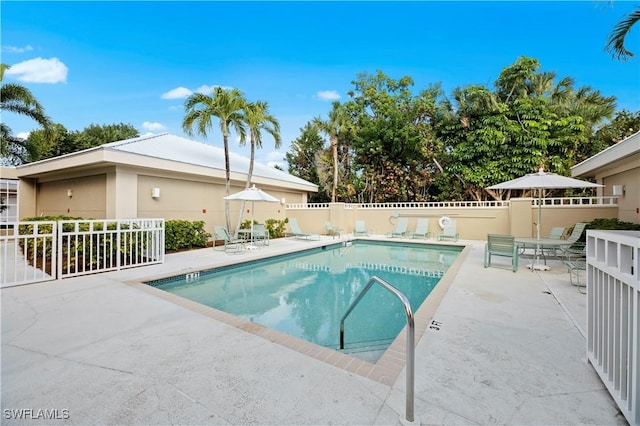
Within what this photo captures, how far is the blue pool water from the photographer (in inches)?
177

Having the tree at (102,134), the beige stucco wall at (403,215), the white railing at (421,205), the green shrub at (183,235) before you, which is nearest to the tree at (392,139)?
the white railing at (421,205)

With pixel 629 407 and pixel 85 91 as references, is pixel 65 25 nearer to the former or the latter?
pixel 85 91

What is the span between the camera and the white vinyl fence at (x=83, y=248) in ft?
19.9

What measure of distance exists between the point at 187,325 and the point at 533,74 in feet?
70.1

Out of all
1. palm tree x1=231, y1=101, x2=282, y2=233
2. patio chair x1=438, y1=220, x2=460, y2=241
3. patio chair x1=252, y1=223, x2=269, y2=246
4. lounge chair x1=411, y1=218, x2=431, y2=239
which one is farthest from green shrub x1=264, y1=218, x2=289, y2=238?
patio chair x1=438, y1=220, x2=460, y2=241

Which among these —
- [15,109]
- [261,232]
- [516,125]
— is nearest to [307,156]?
[261,232]

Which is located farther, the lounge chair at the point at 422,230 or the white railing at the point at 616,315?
the lounge chair at the point at 422,230

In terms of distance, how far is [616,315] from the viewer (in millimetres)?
2279

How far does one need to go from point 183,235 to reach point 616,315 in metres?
11.4

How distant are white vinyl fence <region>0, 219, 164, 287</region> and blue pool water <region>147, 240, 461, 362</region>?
1683 millimetres

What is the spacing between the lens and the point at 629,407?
2021mm

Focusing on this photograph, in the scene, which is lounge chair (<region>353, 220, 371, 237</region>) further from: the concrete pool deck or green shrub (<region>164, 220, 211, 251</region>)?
the concrete pool deck

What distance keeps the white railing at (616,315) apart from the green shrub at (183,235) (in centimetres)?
1090

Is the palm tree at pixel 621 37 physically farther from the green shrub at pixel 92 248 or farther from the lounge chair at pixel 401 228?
the green shrub at pixel 92 248
